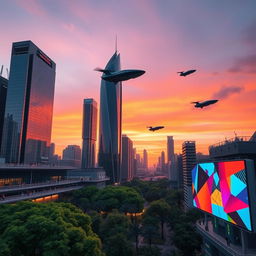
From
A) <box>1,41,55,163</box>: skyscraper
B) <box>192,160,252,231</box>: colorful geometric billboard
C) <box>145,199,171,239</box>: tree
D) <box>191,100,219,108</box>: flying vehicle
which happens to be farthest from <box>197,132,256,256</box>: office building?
<box>1,41,55,163</box>: skyscraper

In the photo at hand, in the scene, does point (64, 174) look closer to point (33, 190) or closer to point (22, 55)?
A: point (33, 190)

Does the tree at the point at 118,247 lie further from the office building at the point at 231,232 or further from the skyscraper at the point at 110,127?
the skyscraper at the point at 110,127

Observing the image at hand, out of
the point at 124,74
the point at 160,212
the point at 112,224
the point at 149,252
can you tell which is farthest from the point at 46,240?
the point at 160,212

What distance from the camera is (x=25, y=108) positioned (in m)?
131

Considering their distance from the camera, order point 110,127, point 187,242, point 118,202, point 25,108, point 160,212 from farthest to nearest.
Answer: point 110,127 < point 25,108 < point 118,202 < point 160,212 < point 187,242

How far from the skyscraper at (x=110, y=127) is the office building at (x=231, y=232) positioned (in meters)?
126

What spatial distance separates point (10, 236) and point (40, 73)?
457 feet

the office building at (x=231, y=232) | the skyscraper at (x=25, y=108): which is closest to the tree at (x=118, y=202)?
the office building at (x=231, y=232)

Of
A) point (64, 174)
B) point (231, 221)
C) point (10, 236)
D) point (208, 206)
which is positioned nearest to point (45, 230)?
point (10, 236)

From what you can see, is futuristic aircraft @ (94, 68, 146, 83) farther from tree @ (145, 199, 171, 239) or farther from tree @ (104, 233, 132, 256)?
tree @ (145, 199, 171, 239)

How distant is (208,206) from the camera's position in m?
34.4

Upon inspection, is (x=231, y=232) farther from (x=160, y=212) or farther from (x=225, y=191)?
(x=160, y=212)

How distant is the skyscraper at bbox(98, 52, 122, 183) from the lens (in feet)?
528

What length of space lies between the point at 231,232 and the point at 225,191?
26.0 ft
